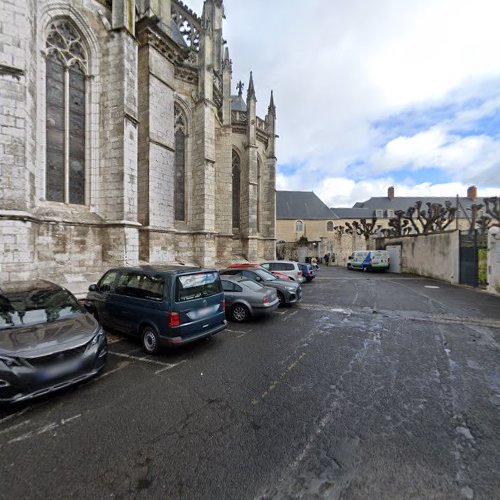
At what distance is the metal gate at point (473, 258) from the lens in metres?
12.7

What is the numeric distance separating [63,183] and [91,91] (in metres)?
3.20

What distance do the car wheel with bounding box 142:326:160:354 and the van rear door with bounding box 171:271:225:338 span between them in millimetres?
508

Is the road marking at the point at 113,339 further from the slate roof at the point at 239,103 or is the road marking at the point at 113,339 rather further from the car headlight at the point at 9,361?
the slate roof at the point at 239,103

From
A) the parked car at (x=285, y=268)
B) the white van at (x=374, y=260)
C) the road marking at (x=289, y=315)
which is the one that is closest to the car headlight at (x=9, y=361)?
the road marking at (x=289, y=315)

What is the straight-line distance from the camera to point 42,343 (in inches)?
122

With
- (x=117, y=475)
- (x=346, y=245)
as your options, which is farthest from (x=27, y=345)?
(x=346, y=245)

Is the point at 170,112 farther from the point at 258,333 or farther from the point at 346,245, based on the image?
the point at 346,245

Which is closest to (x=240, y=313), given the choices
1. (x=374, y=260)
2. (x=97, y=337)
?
(x=97, y=337)

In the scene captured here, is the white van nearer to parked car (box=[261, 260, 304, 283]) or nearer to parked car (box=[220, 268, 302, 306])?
parked car (box=[261, 260, 304, 283])

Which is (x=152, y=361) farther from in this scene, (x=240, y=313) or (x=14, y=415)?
(x=240, y=313)

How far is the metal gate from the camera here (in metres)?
12.7

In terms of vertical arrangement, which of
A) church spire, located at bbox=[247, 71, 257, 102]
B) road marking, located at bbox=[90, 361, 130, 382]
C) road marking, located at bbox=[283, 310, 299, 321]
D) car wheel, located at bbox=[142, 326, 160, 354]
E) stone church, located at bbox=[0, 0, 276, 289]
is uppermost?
church spire, located at bbox=[247, 71, 257, 102]

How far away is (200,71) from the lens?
12.6 meters

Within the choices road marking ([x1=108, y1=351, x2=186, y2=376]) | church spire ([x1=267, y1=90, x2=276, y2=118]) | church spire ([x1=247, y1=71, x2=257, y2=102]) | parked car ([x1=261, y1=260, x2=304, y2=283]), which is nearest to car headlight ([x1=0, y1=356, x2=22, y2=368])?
road marking ([x1=108, y1=351, x2=186, y2=376])
